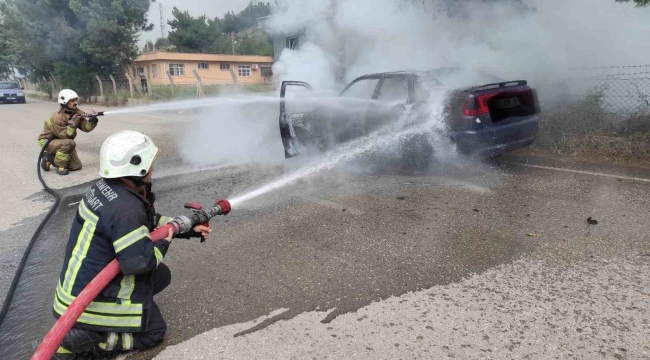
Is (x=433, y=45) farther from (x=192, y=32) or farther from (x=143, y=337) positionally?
(x=192, y=32)

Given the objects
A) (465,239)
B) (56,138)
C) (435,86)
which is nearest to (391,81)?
(435,86)

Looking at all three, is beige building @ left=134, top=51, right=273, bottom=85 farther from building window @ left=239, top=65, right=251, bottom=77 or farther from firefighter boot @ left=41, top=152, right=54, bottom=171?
firefighter boot @ left=41, top=152, right=54, bottom=171

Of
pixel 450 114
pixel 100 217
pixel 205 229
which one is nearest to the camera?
pixel 100 217

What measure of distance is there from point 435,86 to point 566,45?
477 cm

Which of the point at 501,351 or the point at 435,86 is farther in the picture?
the point at 435,86

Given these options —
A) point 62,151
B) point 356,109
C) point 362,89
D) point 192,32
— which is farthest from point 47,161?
point 192,32

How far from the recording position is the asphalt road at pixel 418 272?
8.16ft

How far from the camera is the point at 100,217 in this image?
2291 mm

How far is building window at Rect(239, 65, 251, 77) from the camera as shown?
3981cm

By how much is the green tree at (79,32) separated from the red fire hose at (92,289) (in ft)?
88.2

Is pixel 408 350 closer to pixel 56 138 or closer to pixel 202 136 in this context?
pixel 56 138

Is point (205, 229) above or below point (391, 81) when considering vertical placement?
below

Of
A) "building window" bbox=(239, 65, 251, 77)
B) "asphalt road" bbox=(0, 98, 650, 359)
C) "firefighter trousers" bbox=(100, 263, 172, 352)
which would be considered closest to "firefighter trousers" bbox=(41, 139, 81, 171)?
"asphalt road" bbox=(0, 98, 650, 359)

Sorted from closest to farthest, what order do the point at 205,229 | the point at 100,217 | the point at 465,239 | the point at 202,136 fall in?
1. the point at 100,217
2. the point at 205,229
3. the point at 465,239
4. the point at 202,136
